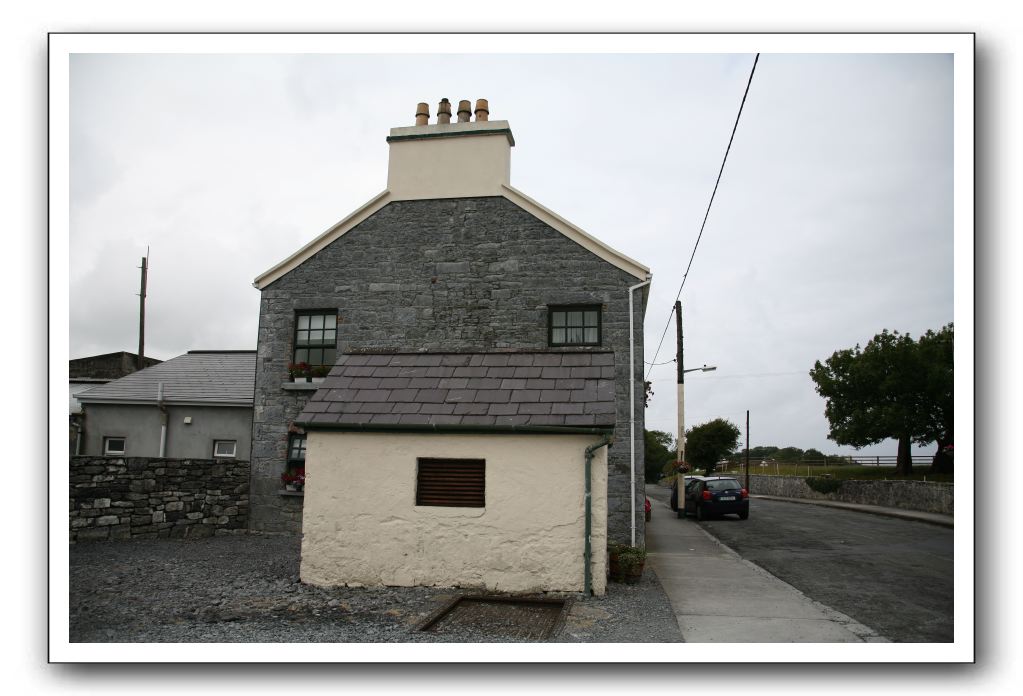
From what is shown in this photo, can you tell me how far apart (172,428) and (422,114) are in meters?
9.67

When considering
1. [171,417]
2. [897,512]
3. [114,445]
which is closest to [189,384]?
[171,417]

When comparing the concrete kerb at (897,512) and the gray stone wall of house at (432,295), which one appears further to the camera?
the concrete kerb at (897,512)

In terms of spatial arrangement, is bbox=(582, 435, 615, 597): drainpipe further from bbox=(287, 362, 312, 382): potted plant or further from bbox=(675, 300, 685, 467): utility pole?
bbox=(675, 300, 685, 467): utility pole

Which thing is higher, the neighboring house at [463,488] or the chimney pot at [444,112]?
the chimney pot at [444,112]

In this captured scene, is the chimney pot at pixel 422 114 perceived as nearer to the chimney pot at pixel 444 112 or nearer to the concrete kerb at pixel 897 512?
the chimney pot at pixel 444 112

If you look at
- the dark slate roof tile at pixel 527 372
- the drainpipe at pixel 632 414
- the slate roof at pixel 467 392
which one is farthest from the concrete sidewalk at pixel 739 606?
Answer: the dark slate roof tile at pixel 527 372

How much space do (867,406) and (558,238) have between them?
16659 mm

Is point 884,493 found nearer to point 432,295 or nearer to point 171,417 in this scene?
point 432,295

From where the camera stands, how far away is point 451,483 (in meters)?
8.64

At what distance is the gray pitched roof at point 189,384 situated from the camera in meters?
16.2

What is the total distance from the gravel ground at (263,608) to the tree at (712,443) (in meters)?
41.7

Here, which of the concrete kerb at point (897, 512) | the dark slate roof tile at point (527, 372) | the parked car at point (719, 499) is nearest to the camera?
the dark slate roof tile at point (527, 372)

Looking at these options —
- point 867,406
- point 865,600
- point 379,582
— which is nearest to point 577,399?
point 379,582

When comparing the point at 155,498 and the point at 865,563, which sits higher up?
the point at 155,498
